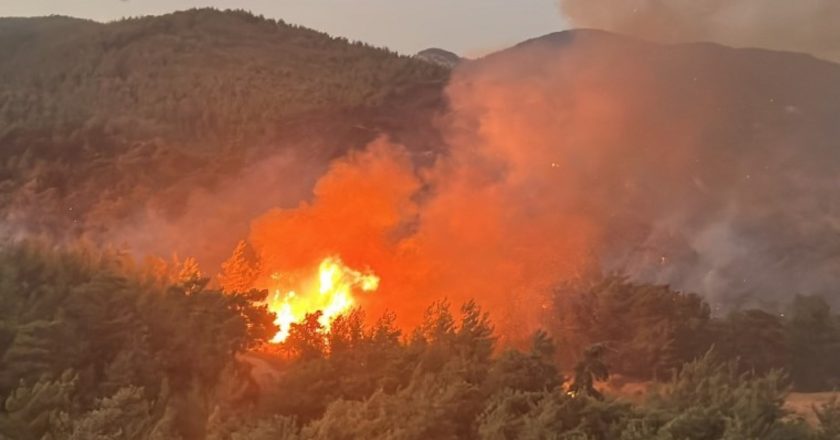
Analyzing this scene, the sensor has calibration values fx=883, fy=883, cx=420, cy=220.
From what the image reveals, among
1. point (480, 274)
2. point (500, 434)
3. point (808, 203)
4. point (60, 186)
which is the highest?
point (60, 186)

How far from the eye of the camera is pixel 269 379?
48.6ft

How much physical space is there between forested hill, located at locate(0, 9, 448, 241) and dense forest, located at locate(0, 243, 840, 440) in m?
18.3

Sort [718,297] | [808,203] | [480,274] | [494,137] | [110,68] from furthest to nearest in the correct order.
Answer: [110,68], [494,137], [808,203], [718,297], [480,274]

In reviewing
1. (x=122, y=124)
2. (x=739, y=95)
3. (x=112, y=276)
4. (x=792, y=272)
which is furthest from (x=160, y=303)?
(x=739, y=95)

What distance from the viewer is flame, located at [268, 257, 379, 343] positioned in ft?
70.4

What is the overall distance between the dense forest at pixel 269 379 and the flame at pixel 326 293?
4.35 meters

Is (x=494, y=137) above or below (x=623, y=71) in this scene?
below

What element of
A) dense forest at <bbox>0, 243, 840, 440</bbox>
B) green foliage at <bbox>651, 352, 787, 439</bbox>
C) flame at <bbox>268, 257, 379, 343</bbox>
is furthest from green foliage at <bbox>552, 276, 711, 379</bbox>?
green foliage at <bbox>651, 352, 787, 439</bbox>

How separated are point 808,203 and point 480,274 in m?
16.1

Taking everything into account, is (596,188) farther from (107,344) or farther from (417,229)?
(107,344)

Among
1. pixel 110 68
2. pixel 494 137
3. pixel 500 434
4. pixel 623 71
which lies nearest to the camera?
pixel 500 434

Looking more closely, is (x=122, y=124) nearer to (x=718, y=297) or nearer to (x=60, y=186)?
(x=60, y=186)

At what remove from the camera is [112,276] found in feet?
45.5

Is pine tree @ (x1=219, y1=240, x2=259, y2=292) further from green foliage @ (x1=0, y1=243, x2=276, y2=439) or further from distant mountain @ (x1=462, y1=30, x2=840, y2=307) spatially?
distant mountain @ (x1=462, y1=30, x2=840, y2=307)
